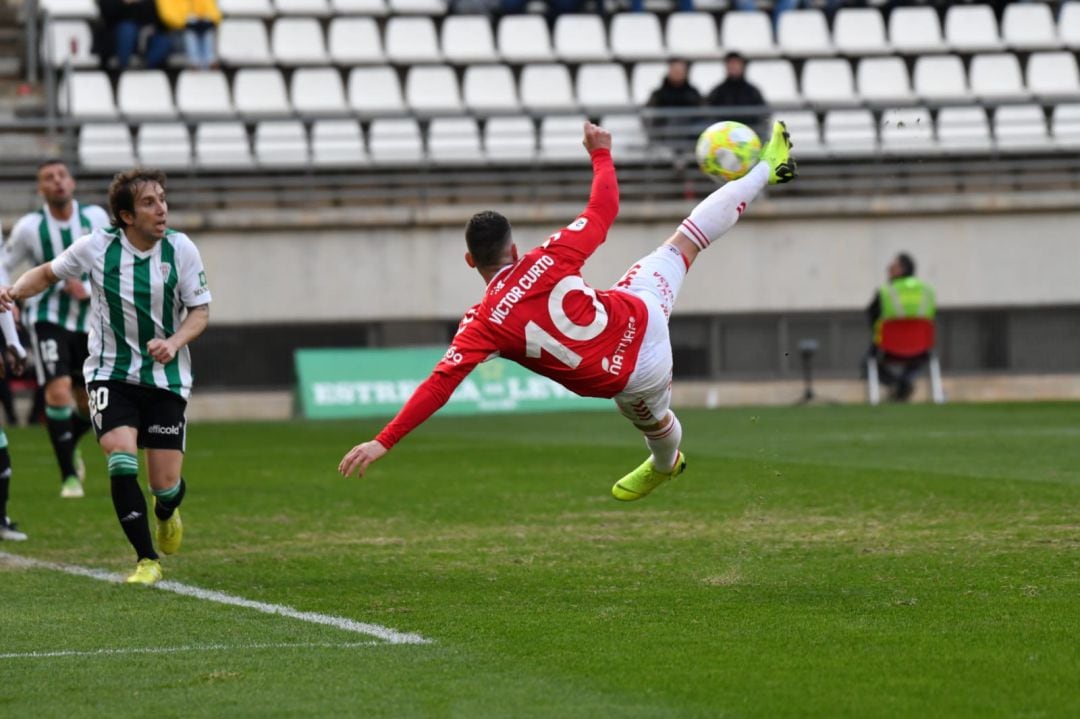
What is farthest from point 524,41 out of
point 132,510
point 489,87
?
point 132,510

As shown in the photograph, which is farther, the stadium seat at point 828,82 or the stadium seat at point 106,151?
the stadium seat at point 828,82

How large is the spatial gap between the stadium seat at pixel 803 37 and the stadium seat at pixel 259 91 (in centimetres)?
782

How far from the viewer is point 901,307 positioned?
25188mm

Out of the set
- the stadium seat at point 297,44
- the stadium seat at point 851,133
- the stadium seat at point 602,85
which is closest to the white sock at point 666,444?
the stadium seat at point 851,133

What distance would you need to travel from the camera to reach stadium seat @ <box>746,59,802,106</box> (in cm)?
2819

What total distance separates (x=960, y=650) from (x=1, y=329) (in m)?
5.93

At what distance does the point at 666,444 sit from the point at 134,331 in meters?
2.71

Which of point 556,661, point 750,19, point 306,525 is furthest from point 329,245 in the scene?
point 556,661

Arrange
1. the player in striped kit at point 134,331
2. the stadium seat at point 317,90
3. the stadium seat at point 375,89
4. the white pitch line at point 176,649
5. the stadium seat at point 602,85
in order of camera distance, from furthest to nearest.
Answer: the stadium seat at point 602,85 → the stadium seat at point 375,89 → the stadium seat at point 317,90 → the player in striped kit at point 134,331 → the white pitch line at point 176,649

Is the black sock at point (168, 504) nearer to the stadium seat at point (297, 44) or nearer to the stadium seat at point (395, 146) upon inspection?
the stadium seat at point (395, 146)

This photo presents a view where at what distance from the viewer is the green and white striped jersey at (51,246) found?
13188 mm

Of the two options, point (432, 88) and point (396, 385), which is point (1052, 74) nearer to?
point (432, 88)

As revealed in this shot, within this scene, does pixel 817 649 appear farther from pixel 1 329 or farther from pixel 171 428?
pixel 1 329

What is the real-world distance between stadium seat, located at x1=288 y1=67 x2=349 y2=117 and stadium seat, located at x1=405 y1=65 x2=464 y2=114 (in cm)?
100
